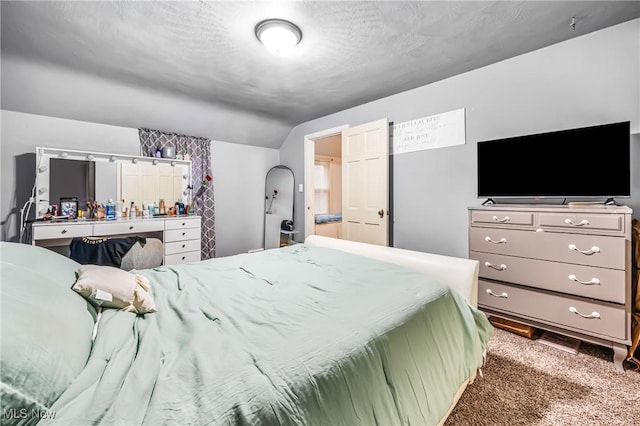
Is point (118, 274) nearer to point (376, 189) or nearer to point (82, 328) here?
point (82, 328)

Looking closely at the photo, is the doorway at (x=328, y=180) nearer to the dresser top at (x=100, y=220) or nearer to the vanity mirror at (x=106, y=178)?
the vanity mirror at (x=106, y=178)

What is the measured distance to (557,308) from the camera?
2.06 m

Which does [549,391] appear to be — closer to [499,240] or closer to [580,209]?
[499,240]

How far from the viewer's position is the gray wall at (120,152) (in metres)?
3.07

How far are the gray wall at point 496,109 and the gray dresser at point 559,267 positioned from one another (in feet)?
1.61

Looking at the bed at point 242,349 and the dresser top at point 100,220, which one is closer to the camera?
the bed at point 242,349

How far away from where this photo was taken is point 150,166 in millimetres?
3893

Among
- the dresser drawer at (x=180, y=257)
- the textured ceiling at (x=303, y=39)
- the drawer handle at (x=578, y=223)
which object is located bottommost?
the dresser drawer at (x=180, y=257)

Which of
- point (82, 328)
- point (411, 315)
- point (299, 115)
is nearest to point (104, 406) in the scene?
point (82, 328)

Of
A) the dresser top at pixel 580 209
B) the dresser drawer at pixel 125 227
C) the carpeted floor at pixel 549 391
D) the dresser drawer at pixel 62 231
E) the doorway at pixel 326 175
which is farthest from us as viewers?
the doorway at pixel 326 175

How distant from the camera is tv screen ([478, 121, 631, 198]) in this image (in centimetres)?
199


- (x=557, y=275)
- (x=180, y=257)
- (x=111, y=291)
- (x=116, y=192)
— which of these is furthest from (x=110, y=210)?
(x=557, y=275)

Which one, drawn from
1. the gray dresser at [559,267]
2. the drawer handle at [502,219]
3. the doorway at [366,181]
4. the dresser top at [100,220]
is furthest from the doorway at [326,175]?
the gray dresser at [559,267]

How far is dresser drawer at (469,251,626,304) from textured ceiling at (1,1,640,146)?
180 cm
